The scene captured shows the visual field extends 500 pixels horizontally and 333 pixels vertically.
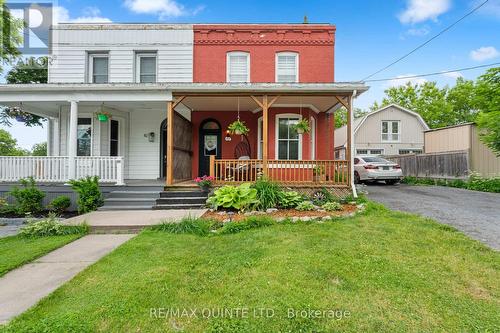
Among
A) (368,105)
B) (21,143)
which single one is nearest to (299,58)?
(368,105)

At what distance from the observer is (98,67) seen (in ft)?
35.5

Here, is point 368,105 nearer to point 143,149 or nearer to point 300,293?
point 143,149

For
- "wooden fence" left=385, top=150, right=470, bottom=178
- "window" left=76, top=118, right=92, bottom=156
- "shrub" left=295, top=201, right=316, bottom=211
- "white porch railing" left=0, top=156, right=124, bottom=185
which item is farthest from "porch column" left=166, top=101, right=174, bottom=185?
"wooden fence" left=385, top=150, right=470, bottom=178

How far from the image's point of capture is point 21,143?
33.5 metres

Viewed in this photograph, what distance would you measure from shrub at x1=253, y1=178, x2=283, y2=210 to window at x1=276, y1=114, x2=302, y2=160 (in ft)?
8.30

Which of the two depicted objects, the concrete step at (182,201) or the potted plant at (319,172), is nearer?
the concrete step at (182,201)

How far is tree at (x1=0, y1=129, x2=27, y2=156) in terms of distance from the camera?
2992cm

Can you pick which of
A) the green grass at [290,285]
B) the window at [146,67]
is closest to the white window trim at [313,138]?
the green grass at [290,285]

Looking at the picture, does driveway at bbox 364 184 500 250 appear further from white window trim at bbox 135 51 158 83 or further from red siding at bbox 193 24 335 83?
white window trim at bbox 135 51 158 83

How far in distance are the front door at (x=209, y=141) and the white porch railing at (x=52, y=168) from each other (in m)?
3.23

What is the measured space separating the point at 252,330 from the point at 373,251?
2457 mm

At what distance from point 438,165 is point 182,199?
1261 centimetres

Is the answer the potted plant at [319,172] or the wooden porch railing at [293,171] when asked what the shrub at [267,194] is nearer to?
the wooden porch railing at [293,171]

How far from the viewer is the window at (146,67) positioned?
10734 mm
